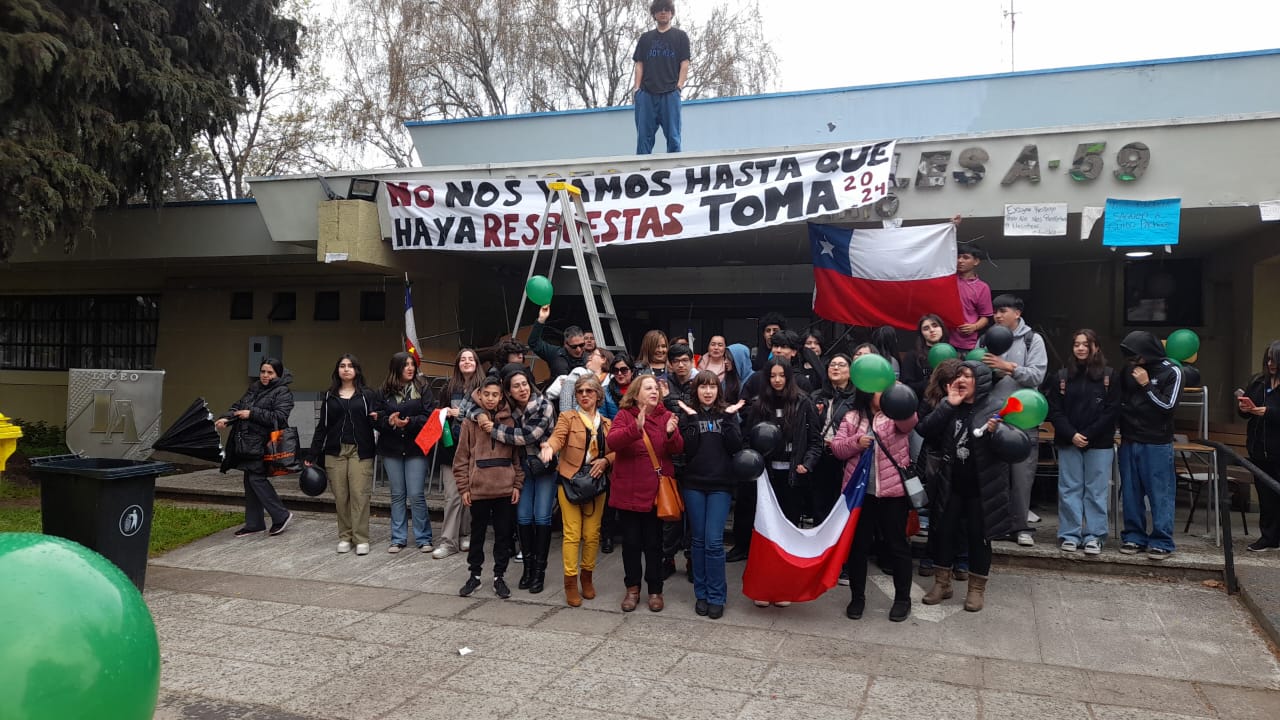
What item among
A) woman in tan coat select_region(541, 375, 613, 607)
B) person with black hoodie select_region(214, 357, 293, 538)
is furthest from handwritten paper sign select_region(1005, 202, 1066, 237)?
person with black hoodie select_region(214, 357, 293, 538)

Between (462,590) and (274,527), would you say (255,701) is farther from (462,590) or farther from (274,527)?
(274,527)

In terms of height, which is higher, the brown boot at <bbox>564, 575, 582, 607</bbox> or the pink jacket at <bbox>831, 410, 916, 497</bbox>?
the pink jacket at <bbox>831, 410, 916, 497</bbox>

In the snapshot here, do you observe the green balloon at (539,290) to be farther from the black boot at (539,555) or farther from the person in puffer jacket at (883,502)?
the person in puffer jacket at (883,502)

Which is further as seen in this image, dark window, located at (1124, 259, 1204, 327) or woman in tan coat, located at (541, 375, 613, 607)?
dark window, located at (1124, 259, 1204, 327)

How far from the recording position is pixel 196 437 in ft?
27.2

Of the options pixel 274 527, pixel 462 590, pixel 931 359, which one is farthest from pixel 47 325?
pixel 931 359

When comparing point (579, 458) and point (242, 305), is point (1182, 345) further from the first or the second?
point (242, 305)

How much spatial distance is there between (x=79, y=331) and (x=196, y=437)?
8.46m

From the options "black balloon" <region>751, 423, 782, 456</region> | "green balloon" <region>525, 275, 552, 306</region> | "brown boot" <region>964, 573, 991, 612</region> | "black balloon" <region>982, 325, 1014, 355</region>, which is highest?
"green balloon" <region>525, 275, 552, 306</region>

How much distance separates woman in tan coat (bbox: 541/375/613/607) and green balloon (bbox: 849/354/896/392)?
1.77m

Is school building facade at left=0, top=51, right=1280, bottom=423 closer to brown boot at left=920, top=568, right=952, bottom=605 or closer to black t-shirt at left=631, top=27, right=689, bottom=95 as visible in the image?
black t-shirt at left=631, top=27, right=689, bottom=95

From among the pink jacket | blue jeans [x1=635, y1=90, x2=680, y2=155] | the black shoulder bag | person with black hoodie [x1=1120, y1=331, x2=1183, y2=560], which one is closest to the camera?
the pink jacket

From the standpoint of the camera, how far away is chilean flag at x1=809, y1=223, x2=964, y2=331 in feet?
25.6

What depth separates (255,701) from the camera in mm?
4355
